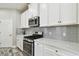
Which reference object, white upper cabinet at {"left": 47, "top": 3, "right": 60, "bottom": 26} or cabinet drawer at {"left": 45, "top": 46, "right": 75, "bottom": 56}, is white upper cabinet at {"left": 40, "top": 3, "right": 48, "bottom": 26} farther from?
cabinet drawer at {"left": 45, "top": 46, "right": 75, "bottom": 56}

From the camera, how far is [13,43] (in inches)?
208

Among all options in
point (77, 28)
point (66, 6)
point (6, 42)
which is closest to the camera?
point (66, 6)

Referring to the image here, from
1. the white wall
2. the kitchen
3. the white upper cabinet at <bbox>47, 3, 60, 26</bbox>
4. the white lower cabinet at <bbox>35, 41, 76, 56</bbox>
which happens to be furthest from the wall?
the white wall

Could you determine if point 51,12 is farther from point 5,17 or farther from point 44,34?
point 5,17

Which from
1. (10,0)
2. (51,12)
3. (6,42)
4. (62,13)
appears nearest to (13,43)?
(6,42)

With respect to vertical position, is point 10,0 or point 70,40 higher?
point 10,0

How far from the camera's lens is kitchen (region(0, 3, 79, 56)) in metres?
1.90

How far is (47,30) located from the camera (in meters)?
3.39

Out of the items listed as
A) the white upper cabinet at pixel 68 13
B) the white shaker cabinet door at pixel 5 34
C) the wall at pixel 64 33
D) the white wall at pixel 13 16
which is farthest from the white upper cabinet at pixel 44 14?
the white shaker cabinet door at pixel 5 34

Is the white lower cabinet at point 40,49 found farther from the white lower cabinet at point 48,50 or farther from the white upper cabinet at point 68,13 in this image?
the white upper cabinet at point 68,13

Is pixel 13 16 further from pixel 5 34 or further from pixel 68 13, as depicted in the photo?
pixel 68 13

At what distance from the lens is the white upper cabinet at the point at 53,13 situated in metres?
2.34

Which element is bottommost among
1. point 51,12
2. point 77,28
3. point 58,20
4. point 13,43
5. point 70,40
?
point 13,43

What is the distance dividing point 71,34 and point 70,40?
12cm
